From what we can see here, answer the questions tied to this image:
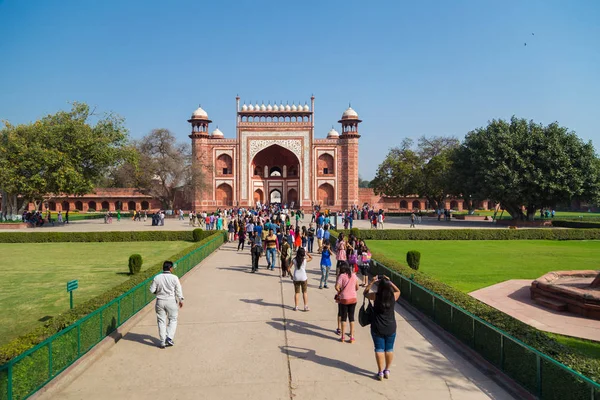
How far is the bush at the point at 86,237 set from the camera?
832 inches

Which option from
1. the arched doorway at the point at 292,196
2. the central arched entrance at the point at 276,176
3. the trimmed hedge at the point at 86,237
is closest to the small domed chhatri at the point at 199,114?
the central arched entrance at the point at 276,176

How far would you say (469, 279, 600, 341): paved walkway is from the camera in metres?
7.44

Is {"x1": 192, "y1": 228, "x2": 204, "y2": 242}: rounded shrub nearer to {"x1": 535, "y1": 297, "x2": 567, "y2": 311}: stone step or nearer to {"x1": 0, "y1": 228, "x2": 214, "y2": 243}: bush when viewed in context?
{"x1": 0, "y1": 228, "x2": 214, "y2": 243}: bush

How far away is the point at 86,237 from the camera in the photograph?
832 inches

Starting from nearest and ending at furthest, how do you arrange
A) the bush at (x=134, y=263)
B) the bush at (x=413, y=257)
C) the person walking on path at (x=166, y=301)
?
the person walking on path at (x=166, y=301) → the bush at (x=134, y=263) → the bush at (x=413, y=257)

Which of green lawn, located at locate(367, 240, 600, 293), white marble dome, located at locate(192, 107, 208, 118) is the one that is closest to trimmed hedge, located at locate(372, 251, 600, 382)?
green lawn, located at locate(367, 240, 600, 293)

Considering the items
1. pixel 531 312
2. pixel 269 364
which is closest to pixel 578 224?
pixel 531 312

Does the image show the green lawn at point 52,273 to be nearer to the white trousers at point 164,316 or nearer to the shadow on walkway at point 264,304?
the white trousers at point 164,316

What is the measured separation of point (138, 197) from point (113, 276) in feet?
148

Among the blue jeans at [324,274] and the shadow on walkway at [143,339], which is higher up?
the blue jeans at [324,274]

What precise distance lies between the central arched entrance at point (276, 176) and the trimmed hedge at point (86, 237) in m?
26.9

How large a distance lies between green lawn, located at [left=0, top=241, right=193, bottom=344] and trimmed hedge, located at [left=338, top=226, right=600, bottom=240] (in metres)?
9.54

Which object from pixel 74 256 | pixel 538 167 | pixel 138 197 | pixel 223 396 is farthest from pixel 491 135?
pixel 138 197

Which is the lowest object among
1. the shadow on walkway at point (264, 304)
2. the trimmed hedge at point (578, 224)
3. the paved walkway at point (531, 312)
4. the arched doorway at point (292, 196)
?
the paved walkway at point (531, 312)
